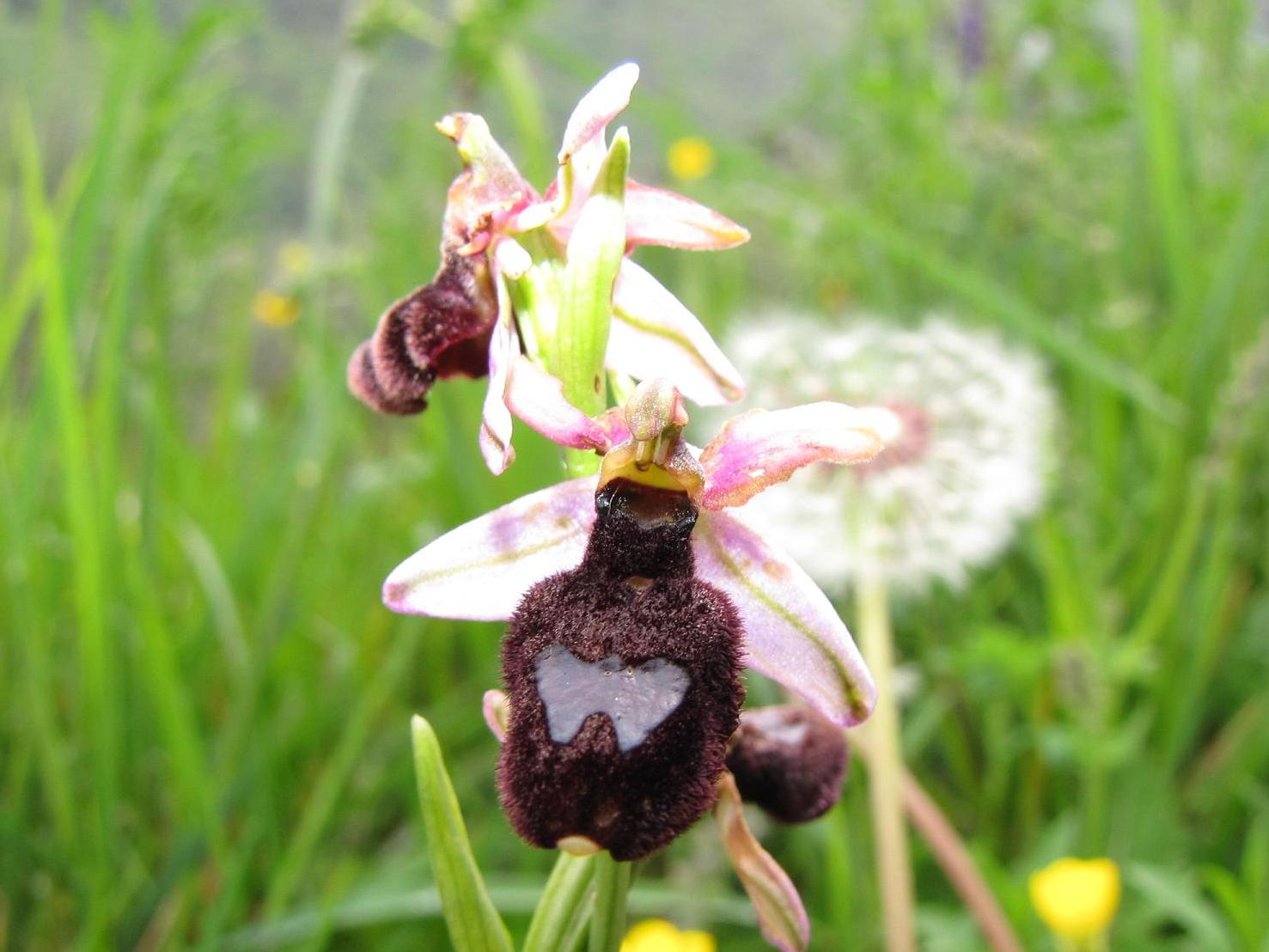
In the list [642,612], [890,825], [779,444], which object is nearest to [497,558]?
[642,612]

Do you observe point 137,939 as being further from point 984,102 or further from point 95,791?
point 984,102

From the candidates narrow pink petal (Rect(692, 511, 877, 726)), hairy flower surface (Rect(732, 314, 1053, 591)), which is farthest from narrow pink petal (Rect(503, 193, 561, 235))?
hairy flower surface (Rect(732, 314, 1053, 591))

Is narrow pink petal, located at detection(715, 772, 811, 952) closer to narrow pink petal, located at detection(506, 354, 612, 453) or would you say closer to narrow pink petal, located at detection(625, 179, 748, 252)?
narrow pink petal, located at detection(506, 354, 612, 453)

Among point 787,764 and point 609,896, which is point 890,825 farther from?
point 609,896

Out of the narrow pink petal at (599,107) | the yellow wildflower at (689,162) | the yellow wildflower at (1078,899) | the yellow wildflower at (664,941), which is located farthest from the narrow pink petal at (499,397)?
the yellow wildflower at (689,162)

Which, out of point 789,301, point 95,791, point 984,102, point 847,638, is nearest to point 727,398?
point 847,638

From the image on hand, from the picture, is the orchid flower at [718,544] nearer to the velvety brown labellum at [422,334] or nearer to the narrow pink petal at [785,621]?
the narrow pink petal at [785,621]
